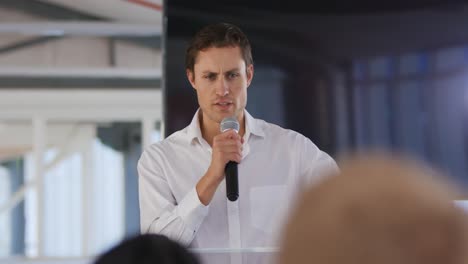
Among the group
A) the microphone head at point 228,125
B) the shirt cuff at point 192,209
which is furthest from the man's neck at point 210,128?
the shirt cuff at point 192,209

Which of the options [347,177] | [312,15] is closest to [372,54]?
[312,15]

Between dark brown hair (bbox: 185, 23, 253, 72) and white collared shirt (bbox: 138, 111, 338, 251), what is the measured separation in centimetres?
24

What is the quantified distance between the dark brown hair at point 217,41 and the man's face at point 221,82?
2 centimetres

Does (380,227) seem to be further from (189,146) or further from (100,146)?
(100,146)

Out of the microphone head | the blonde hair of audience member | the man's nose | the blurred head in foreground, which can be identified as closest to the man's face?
the man's nose

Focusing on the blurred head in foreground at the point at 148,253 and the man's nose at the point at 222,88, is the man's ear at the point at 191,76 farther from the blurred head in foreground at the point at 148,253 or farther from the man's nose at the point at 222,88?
the blurred head in foreground at the point at 148,253

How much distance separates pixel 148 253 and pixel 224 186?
78.7 inches

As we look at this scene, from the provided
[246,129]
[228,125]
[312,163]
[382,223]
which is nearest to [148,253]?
[382,223]

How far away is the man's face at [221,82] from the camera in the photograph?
2785 millimetres

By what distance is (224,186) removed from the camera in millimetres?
2648

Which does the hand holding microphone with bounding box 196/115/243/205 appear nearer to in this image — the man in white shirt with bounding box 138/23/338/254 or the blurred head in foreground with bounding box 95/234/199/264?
the man in white shirt with bounding box 138/23/338/254

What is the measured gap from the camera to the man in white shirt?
8.14 ft

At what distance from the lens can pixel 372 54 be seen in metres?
3.44

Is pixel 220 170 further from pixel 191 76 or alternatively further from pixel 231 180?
pixel 191 76
